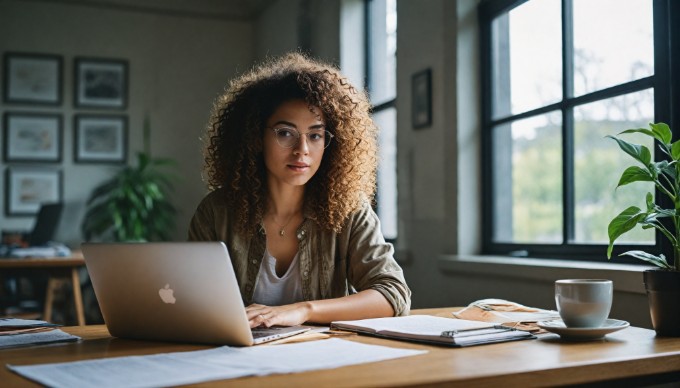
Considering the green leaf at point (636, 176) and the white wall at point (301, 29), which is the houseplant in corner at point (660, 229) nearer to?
the green leaf at point (636, 176)

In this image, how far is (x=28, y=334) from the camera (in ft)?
4.65

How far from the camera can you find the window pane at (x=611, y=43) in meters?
2.48

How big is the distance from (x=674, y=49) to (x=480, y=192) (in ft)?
4.28

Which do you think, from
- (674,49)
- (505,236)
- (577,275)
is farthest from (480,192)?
(674,49)

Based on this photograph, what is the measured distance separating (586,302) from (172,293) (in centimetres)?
75

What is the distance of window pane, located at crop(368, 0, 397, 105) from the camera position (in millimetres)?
4449

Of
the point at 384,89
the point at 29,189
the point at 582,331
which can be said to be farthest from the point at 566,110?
the point at 29,189

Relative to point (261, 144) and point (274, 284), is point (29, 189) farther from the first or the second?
point (274, 284)

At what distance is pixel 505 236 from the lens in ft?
11.1

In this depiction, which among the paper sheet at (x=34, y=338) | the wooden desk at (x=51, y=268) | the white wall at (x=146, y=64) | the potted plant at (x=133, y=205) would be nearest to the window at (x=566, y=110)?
the paper sheet at (x=34, y=338)

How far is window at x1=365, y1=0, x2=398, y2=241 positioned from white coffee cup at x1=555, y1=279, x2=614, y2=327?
9.79 ft

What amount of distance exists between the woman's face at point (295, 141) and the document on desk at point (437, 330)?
531 mm

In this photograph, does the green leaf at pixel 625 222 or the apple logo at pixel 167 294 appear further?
the green leaf at pixel 625 222

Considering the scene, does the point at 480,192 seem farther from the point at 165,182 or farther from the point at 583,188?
the point at 165,182
